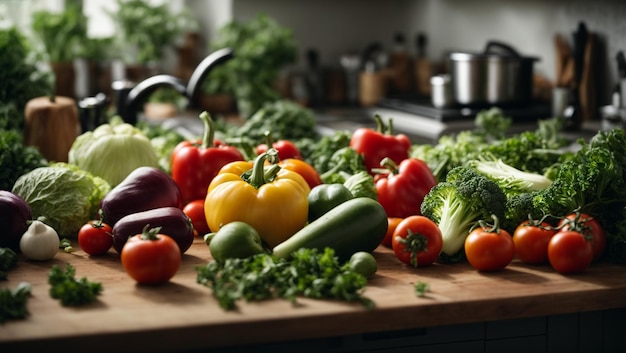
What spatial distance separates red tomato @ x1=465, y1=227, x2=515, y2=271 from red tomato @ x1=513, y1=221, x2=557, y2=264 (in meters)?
0.06

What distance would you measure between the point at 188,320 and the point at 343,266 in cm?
40

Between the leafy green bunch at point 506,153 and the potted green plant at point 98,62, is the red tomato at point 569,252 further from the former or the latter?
the potted green plant at point 98,62

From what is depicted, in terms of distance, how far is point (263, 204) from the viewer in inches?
84.4

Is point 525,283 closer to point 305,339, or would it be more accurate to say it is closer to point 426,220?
point 426,220

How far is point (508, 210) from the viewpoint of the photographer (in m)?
2.19

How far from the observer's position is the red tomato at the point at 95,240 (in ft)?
7.00

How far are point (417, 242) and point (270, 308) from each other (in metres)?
0.45

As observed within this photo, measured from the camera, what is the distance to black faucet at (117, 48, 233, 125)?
9.81 ft

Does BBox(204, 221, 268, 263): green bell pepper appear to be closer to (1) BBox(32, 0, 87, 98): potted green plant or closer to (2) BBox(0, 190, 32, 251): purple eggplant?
(2) BBox(0, 190, 32, 251): purple eggplant

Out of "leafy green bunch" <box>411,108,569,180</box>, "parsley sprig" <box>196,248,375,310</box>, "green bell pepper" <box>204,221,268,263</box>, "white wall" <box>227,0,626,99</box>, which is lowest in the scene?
"parsley sprig" <box>196,248,375,310</box>

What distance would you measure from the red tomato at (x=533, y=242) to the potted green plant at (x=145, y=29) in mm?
3614

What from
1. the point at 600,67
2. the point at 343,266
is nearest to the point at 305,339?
the point at 343,266

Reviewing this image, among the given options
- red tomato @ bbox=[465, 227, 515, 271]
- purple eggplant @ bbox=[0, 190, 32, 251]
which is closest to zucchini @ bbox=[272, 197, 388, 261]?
red tomato @ bbox=[465, 227, 515, 271]

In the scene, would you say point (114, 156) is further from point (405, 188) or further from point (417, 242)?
point (417, 242)
